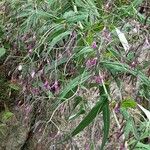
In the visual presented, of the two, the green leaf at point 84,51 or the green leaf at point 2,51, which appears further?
the green leaf at point 2,51

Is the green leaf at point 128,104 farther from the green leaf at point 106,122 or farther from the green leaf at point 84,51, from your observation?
the green leaf at point 84,51

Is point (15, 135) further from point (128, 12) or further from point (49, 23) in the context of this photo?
point (128, 12)

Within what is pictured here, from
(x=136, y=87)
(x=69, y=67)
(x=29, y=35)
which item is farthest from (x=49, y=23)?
(x=136, y=87)

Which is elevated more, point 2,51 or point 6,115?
point 2,51

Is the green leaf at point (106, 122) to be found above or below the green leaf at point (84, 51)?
below

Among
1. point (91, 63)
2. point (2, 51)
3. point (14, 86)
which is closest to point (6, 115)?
point (14, 86)

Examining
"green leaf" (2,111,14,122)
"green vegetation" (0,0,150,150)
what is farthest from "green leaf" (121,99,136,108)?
"green leaf" (2,111,14,122)

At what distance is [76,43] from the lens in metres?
1.17

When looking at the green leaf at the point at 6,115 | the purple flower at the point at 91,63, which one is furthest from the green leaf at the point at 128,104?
the green leaf at the point at 6,115

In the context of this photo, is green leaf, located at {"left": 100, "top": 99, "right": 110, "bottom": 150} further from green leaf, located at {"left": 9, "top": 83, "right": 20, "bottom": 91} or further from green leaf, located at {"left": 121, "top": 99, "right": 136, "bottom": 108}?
green leaf, located at {"left": 9, "top": 83, "right": 20, "bottom": 91}

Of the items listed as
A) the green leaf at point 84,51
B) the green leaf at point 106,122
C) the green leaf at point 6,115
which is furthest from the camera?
the green leaf at point 6,115

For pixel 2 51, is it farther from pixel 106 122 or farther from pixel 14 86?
pixel 106 122

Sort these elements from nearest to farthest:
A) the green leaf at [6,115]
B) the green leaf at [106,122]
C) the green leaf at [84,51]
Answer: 1. the green leaf at [106,122]
2. the green leaf at [84,51]
3. the green leaf at [6,115]

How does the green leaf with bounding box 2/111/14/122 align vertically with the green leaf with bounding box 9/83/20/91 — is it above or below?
below
